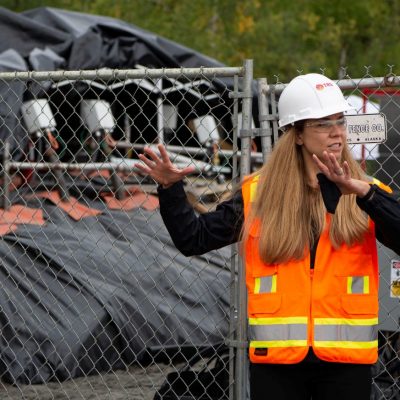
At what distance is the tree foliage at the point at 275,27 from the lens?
21.8 meters

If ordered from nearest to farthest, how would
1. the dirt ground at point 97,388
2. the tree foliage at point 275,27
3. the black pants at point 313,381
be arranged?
the black pants at point 313,381
the dirt ground at point 97,388
the tree foliage at point 275,27

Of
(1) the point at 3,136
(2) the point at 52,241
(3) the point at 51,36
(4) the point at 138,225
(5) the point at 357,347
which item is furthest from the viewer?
(3) the point at 51,36

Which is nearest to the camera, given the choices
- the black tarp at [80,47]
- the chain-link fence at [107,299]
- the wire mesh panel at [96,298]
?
the chain-link fence at [107,299]

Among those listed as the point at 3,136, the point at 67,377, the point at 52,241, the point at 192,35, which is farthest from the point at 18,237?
the point at 192,35

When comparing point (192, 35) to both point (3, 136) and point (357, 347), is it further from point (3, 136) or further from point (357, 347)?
point (357, 347)

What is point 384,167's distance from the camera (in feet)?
19.1

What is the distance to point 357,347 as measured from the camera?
3.69m

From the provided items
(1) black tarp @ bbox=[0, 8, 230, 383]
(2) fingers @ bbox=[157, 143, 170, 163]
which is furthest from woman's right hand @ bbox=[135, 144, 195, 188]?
(1) black tarp @ bbox=[0, 8, 230, 383]

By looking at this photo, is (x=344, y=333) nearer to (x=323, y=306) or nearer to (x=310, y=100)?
(x=323, y=306)

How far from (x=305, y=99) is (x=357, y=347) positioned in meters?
0.94

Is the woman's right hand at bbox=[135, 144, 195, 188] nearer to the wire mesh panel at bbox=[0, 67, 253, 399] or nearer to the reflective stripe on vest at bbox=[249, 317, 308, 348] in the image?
the reflective stripe on vest at bbox=[249, 317, 308, 348]

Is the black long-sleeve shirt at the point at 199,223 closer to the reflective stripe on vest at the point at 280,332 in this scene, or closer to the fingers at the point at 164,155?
the fingers at the point at 164,155

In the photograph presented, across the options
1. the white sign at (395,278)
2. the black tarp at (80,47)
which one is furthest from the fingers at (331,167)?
the black tarp at (80,47)

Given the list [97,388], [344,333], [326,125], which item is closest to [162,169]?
[326,125]
